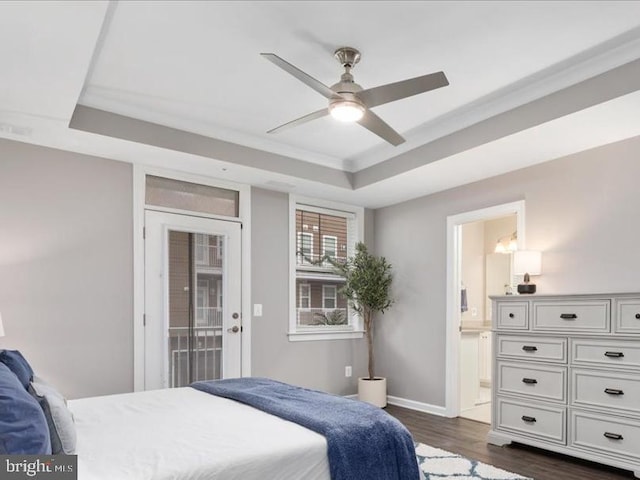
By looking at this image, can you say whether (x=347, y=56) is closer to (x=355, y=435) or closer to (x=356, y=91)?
(x=356, y=91)

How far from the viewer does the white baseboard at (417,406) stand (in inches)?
199

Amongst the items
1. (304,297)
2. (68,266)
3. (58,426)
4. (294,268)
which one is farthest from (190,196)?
(58,426)

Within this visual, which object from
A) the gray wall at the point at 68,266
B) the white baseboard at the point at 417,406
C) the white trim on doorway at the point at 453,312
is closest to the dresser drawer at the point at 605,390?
the white trim on doorway at the point at 453,312

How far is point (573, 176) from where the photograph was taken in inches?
157

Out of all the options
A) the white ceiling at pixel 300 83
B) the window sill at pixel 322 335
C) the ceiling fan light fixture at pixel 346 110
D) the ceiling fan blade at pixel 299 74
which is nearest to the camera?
the ceiling fan blade at pixel 299 74

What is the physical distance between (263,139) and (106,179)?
1.40m

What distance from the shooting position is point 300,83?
3355mm

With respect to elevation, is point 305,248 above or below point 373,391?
above

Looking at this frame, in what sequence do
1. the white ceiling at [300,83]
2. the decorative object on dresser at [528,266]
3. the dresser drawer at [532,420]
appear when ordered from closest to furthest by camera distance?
1. the white ceiling at [300,83]
2. the dresser drawer at [532,420]
3. the decorative object on dresser at [528,266]

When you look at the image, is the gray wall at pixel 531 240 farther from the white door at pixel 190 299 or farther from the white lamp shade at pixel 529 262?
the white door at pixel 190 299

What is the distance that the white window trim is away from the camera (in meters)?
5.25

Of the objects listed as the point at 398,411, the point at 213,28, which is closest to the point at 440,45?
the point at 213,28

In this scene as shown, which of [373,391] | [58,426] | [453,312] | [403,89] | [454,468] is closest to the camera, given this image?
[58,426]

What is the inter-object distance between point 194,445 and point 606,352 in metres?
2.89
